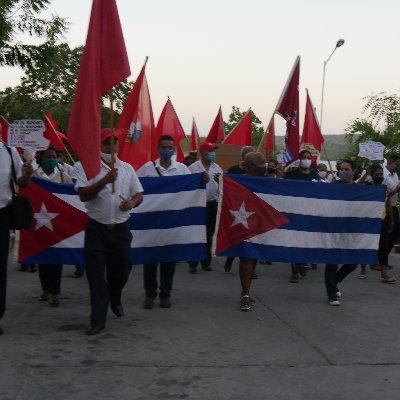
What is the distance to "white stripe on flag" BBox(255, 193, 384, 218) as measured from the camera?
7391mm

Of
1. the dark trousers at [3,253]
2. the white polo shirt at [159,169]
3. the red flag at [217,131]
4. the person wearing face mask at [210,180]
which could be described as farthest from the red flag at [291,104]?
the red flag at [217,131]

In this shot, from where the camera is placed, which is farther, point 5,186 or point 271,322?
point 271,322

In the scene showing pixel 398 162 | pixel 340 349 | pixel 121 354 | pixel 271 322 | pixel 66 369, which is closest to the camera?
pixel 66 369

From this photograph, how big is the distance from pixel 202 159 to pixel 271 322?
3.54 metres

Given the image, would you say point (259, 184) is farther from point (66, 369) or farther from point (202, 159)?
point (66, 369)

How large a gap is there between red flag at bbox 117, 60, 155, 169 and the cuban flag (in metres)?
1.90

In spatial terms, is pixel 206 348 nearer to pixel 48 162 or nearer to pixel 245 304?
pixel 245 304

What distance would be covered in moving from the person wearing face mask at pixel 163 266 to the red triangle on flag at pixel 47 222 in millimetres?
886

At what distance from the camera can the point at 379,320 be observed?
6617 mm

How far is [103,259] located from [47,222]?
58.1 inches

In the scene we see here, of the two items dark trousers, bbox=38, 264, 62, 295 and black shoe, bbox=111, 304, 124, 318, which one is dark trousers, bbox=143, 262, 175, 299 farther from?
dark trousers, bbox=38, 264, 62, 295

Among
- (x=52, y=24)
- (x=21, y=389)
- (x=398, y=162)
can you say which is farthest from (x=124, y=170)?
(x=52, y=24)

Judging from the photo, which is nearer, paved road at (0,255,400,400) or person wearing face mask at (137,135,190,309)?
paved road at (0,255,400,400)

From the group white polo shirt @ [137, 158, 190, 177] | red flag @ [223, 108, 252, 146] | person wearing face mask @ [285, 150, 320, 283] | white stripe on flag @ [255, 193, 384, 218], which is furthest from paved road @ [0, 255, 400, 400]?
red flag @ [223, 108, 252, 146]
